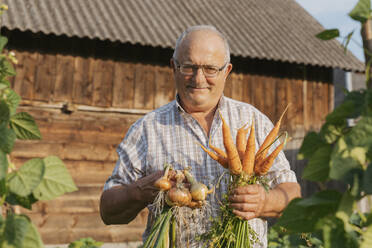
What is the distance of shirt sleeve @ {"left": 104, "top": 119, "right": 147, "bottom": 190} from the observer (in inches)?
91.7

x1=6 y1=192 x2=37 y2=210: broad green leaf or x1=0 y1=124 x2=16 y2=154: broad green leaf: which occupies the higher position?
x1=0 y1=124 x2=16 y2=154: broad green leaf

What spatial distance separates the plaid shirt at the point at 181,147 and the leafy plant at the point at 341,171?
142cm

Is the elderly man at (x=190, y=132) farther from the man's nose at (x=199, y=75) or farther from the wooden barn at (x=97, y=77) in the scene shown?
the wooden barn at (x=97, y=77)

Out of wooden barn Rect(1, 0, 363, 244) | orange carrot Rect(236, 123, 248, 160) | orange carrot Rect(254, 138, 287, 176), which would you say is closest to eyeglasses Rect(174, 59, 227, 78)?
orange carrot Rect(236, 123, 248, 160)

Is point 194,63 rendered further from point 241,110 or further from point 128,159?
point 128,159

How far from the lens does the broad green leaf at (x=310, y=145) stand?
0.77m

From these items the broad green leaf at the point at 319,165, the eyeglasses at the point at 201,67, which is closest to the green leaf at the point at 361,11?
the broad green leaf at the point at 319,165

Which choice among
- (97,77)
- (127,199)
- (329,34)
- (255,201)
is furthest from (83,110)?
(329,34)

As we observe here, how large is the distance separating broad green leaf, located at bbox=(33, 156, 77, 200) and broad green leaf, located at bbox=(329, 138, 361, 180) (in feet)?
1.64

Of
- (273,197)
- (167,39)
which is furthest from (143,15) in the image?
(273,197)

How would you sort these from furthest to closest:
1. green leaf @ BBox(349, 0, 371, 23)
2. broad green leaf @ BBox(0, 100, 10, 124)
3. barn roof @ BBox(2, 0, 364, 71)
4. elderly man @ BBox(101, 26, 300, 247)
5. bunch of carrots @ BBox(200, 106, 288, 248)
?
barn roof @ BBox(2, 0, 364, 71), elderly man @ BBox(101, 26, 300, 247), bunch of carrots @ BBox(200, 106, 288, 248), broad green leaf @ BBox(0, 100, 10, 124), green leaf @ BBox(349, 0, 371, 23)

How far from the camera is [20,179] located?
2.56 feet

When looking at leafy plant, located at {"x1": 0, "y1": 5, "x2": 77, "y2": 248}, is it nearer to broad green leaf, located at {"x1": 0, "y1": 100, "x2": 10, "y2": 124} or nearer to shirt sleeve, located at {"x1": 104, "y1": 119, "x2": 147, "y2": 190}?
broad green leaf, located at {"x1": 0, "y1": 100, "x2": 10, "y2": 124}

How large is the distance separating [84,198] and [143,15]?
371 centimetres
